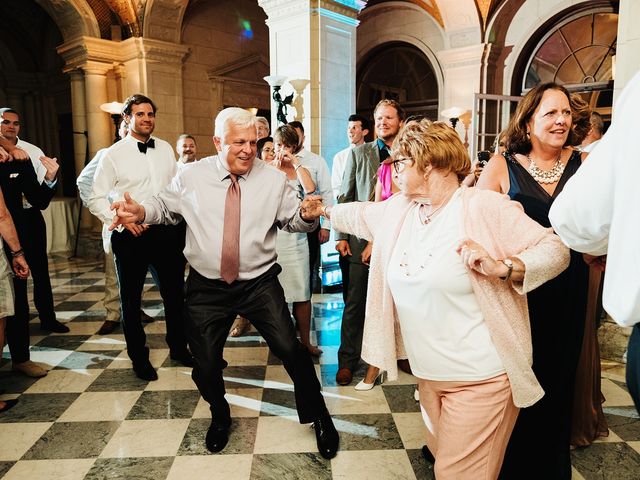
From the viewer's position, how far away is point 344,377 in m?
3.21

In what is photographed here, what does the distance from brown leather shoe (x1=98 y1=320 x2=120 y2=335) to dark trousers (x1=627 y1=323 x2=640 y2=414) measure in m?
4.13

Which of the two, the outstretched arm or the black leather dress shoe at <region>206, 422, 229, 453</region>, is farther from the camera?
the outstretched arm

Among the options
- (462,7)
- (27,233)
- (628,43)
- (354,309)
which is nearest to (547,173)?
(354,309)

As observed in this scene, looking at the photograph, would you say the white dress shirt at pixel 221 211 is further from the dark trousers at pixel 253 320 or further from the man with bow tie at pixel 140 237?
the man with bow tie at pixel 140 237

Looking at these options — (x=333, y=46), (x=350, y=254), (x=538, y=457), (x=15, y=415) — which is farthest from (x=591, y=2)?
(x=15, y=415)

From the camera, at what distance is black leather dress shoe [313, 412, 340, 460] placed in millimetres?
2377

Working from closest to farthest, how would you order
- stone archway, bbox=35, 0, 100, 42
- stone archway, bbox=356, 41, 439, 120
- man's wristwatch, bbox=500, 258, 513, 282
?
man's wristwatch, bbox=500, 258, 513, 282, stone archway, bbox=35, 0, 100, 42, stone archway, bbox=356, 41, 439, 120

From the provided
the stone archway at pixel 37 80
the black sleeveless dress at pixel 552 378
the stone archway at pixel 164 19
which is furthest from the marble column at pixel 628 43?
the stone archway at pixel 37 80

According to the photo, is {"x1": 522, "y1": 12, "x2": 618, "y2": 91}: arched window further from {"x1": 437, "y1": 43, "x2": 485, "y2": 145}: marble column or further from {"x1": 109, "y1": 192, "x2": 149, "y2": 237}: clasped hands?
{"x1": 109, "y1": 192, "x2": 149, "y2": 237}: clasped hands

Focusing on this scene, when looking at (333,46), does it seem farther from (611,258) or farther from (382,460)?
(611,258)

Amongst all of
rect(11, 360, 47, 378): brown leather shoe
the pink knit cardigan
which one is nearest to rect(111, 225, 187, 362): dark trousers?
rect(11, 360, 47, 378): brown leather shoe

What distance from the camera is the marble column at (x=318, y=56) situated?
5945 millimetres

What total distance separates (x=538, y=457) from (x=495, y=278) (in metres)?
0.93

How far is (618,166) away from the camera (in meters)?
1.05
